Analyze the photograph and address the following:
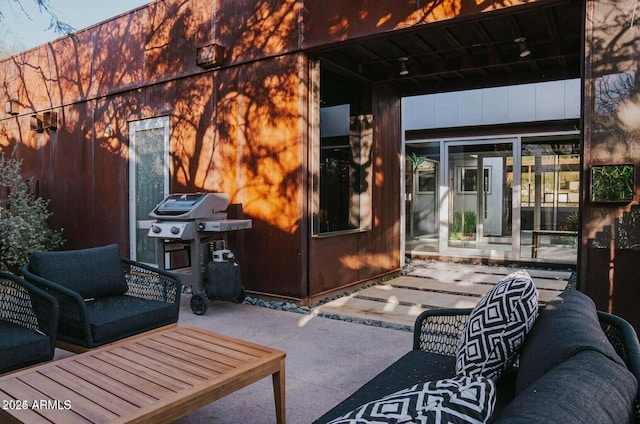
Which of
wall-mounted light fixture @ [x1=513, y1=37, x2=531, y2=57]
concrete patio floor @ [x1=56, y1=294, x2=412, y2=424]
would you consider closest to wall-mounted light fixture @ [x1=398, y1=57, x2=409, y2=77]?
wall-mounted light fixture @ [x1=513, y1=37, x2=531, y2=57]

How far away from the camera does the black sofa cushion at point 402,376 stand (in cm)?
174

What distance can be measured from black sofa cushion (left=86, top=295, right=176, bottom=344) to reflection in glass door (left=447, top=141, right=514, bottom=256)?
6.29m

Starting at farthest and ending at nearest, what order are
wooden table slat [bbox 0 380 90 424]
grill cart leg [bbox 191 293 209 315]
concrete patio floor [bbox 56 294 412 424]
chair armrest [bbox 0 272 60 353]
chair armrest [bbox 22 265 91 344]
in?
grill cart leg [bbox 191 293 209 315], chair armrest [bbox 22 265 91 344], chair armrest [bbox 0 272 60 353], concrete patio floor [bbox 56 294 412 424], wooden table slat [bbox 0 380 90 424]

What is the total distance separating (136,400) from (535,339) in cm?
158

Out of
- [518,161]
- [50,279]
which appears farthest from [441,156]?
[50,279]

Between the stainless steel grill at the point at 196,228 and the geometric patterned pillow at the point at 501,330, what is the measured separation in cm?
331

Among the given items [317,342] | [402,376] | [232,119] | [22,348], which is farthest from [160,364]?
[232,119]

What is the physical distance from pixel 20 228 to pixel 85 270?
13.5 feet

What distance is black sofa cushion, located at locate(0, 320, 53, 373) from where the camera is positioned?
8.01 ft

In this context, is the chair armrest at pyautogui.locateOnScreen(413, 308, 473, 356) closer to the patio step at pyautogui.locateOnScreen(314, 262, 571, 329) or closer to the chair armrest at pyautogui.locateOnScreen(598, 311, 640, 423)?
the chair armrest at pyautogui.locateOnScreen(598, 311, 640, 423)

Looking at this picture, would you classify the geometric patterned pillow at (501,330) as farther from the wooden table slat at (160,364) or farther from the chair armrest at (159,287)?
the chair armrest at (159,287)

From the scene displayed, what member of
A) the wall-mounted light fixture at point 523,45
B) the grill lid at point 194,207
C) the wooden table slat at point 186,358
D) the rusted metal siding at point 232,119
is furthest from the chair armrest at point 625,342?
the wall-mounted light fixture at point 523,45

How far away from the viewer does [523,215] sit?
7824 millimetres

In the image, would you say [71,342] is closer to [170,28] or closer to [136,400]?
[136,400]
